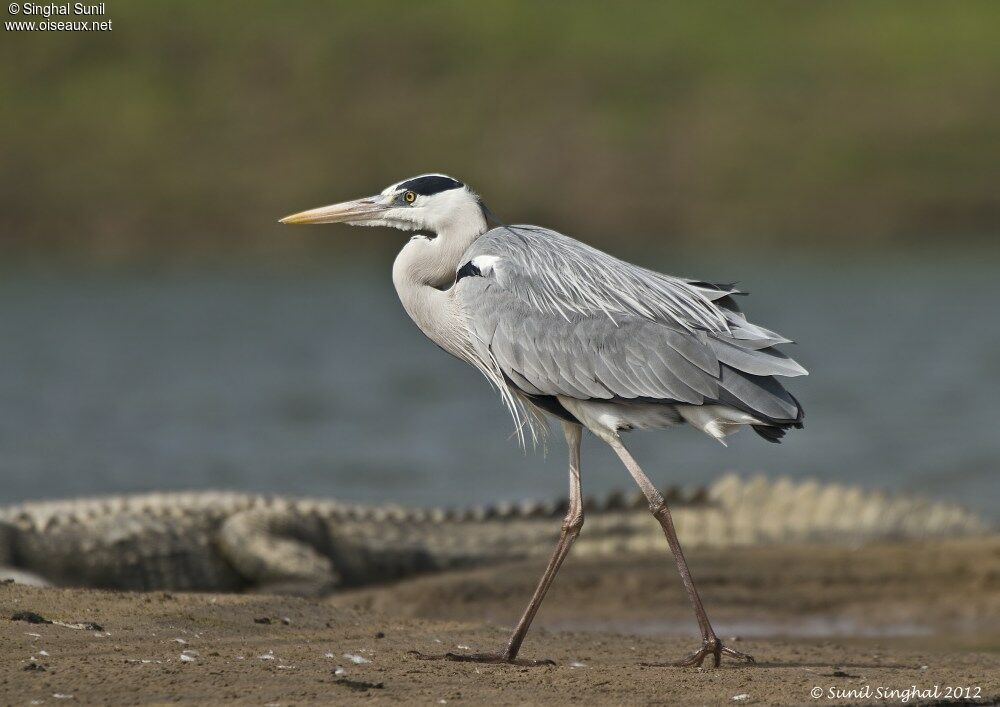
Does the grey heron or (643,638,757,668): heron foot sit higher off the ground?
the grey heron

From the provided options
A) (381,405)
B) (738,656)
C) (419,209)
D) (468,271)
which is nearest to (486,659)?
(738,656)

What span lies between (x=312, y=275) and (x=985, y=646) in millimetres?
31506

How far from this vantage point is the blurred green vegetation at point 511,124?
38.2 meters

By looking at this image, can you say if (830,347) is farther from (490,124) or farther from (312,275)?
(490,124)

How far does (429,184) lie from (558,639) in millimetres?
1825

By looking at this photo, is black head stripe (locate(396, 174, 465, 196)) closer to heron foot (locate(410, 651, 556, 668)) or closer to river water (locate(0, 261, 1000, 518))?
heron foot (locate(410, 651, 556, 668))

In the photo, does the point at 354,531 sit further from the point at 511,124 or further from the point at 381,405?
the point at 511,124

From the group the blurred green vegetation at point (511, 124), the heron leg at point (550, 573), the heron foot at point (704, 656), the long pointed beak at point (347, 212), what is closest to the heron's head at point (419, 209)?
the long pointed beak at point (347, 212)

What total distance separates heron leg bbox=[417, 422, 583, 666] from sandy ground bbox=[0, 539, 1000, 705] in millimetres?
116

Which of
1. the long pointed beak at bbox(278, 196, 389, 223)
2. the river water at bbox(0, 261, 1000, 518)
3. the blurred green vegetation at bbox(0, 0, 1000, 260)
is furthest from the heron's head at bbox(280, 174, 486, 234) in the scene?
the blurred green vegetation at bbox(0, 0, 1000, 260)

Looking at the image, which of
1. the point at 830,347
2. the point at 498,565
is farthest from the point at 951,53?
the point at 498,565

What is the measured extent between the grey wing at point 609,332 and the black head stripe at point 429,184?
0.25 meters

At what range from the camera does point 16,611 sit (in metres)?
5.08

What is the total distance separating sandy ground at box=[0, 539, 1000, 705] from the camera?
4520mm
